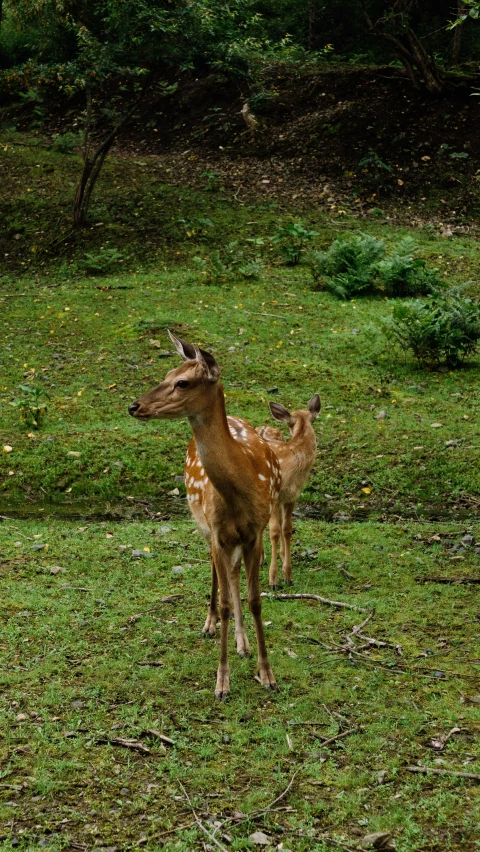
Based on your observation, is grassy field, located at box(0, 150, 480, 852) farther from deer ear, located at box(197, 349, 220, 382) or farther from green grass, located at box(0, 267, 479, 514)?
deer ear, located at box(197, 349, 220, 382)

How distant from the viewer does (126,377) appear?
1243 cm

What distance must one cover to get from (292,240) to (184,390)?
12.7m

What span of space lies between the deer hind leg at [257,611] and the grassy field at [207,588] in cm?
14

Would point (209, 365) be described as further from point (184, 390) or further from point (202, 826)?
point (202, 826)

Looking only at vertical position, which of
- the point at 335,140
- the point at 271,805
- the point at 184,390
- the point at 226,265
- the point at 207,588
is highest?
the point at 184,390

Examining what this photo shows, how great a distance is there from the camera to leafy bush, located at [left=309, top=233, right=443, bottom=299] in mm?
14719

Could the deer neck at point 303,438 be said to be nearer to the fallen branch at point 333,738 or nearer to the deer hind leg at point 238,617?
the deer hind leg at point 238,617

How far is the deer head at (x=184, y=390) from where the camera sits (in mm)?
5317

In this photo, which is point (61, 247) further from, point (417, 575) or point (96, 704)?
point (96, 704)

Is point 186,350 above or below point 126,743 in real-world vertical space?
above

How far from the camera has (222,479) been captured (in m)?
5.62

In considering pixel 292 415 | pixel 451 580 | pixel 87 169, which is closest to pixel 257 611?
pixel 451 580

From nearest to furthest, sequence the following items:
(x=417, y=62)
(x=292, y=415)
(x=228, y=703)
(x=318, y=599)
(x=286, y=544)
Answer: (x=228, y=703), (x=318, y=599), (x=286, y=544), (x=292, y=415), (x=417, y=62)

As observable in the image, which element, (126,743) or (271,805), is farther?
(126,743)
